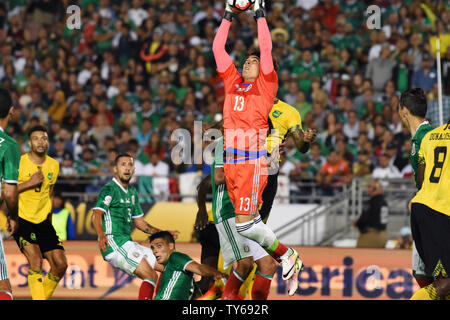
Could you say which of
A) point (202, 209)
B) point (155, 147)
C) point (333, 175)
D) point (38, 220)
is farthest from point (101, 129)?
point (202, 209)

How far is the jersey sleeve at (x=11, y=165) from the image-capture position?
7.80 meters

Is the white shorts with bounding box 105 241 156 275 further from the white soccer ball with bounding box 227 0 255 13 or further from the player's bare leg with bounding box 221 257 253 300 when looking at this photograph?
the white soccer ball with bounding box 227 0 255 13

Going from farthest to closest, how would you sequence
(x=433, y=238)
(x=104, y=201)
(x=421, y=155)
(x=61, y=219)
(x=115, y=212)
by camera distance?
(x=61, y=219) < (x=115, y=212) < (x=104, y=201) < (x=421, y=155) < (x=433, y=238)

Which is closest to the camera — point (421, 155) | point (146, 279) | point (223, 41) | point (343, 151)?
point (421, 155)

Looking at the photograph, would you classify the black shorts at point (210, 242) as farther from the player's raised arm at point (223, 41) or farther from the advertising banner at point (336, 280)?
the advertising banner at point (336, 280)

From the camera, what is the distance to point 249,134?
27.8ft

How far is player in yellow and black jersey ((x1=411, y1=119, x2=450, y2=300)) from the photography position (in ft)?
25.2

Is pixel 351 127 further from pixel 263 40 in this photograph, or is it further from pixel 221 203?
pixel 263 40

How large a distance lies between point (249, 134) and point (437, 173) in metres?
1.93

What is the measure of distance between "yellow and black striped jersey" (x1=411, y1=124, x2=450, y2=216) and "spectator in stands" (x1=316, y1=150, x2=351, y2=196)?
6957mm

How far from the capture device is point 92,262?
47.2 ft

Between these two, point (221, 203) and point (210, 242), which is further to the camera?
point (210, 242)
